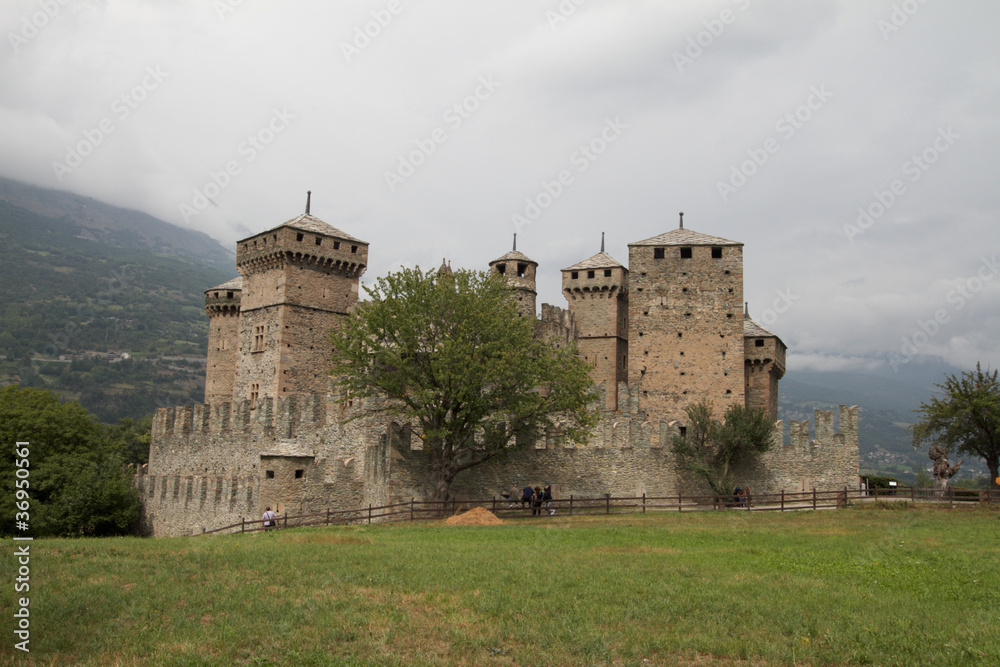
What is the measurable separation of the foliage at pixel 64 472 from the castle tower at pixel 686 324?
26.3 m

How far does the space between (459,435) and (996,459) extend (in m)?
23.3

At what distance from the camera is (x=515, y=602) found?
41.0 ft

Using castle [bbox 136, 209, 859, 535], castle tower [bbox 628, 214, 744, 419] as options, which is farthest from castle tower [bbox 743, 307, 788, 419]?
castle tower [bbox 628, 214, 744, 419]

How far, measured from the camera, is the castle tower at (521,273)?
4994 cm

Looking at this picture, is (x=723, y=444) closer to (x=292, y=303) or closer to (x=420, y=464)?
(x=420, y=464)

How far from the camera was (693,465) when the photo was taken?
32.3 m

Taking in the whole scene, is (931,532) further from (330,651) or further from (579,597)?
(330,651)

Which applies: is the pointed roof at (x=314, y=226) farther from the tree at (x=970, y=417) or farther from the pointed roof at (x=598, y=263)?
the tree at (x=970, y=417)

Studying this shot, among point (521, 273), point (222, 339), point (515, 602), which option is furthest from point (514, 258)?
point (515, 602)

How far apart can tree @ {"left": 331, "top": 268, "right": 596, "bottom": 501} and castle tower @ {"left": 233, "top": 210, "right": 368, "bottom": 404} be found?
13.5 m

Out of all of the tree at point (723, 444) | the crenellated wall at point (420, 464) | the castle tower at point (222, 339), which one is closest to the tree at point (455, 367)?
the crenellated wall at point (420, 464)

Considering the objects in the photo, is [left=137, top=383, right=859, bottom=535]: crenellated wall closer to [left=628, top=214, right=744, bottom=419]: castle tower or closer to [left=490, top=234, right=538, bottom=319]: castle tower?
[left=628, top=214, right=744, bottom=419]: castle tower

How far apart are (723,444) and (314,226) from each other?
1022 inches

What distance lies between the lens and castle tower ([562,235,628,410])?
159 ft
